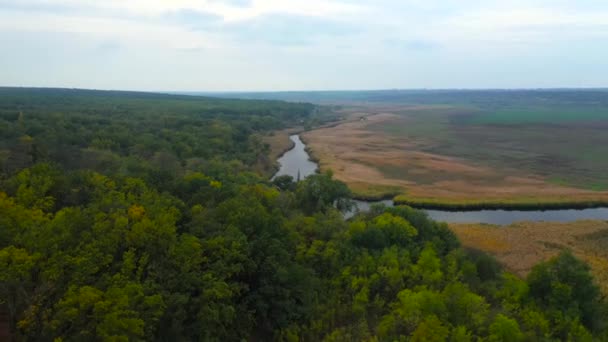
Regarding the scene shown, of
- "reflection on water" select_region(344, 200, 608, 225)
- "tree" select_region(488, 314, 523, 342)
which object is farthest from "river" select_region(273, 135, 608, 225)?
"tree" select_region(488, 314, 523, 342)

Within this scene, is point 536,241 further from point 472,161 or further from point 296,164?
point 296,164

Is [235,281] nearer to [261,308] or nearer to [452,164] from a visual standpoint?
[261,308]

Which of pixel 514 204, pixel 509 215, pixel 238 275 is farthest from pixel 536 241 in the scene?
pixel 238 275

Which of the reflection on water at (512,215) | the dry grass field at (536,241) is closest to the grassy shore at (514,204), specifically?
the reflection on water at (512,215)

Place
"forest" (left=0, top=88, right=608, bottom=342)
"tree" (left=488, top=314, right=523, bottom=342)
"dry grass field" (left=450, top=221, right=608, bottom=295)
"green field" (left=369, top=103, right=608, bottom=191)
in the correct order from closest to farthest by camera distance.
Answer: "forest" (left=0, top=88, right=608, bottom=342) → "tree" (left=488, top=314, right=523, bottom=342) → "dry grass field" (left=450, top=221, right=608, bottom=295) → "green field" (left=369, top=103, right=608, bottom=191)

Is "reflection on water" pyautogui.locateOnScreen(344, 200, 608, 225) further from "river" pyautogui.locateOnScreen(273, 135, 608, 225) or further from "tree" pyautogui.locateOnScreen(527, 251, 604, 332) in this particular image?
"tree" pyautogui.locateOnScreen(527, 251, 604, 332)
